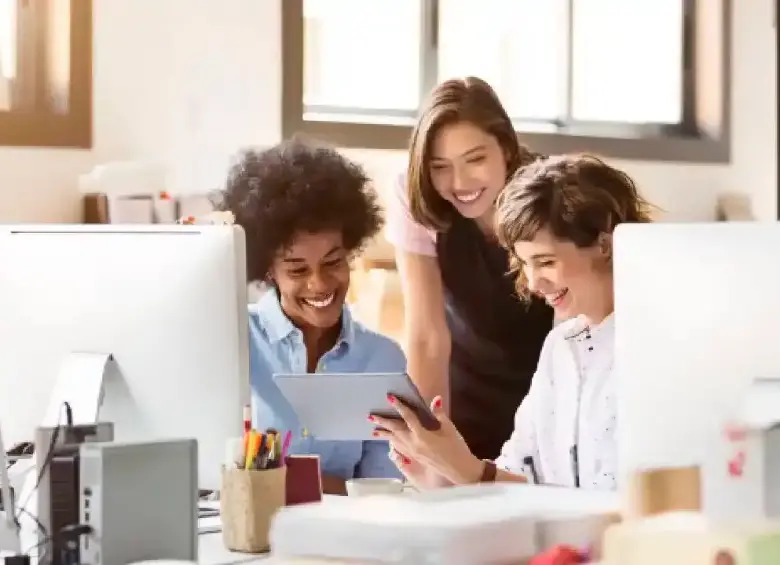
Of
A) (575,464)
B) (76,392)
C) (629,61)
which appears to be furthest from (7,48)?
(629,61)

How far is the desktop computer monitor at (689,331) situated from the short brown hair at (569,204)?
0.82 metres

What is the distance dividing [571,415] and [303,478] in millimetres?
607

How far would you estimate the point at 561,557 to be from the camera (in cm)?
104

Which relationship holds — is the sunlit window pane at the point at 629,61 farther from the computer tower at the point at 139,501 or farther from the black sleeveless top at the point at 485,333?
the computer tower at the point at 139,501

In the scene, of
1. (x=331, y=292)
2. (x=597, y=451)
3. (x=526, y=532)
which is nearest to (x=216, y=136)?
(x=331, y=292)

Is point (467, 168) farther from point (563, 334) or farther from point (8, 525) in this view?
point (8, 525)

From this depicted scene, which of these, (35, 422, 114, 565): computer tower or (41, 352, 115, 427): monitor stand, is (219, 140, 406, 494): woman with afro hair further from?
(35, 422, 114, 565): computer tower

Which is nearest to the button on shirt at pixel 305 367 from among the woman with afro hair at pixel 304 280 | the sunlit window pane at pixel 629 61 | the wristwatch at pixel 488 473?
the woman with afro hair at pixel 304 280

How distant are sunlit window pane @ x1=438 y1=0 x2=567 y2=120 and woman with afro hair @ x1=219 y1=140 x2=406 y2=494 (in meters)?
1.22

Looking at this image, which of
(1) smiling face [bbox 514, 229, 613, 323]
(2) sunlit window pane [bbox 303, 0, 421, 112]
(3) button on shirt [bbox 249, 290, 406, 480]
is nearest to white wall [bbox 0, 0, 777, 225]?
(2) sunlit window pane [bbox 303, 0, 421, 112]

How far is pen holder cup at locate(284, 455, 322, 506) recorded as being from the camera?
146 centimetres

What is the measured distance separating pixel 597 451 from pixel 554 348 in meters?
0.22

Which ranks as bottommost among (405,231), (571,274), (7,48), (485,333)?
(485,333)

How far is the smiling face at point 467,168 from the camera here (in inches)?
100
